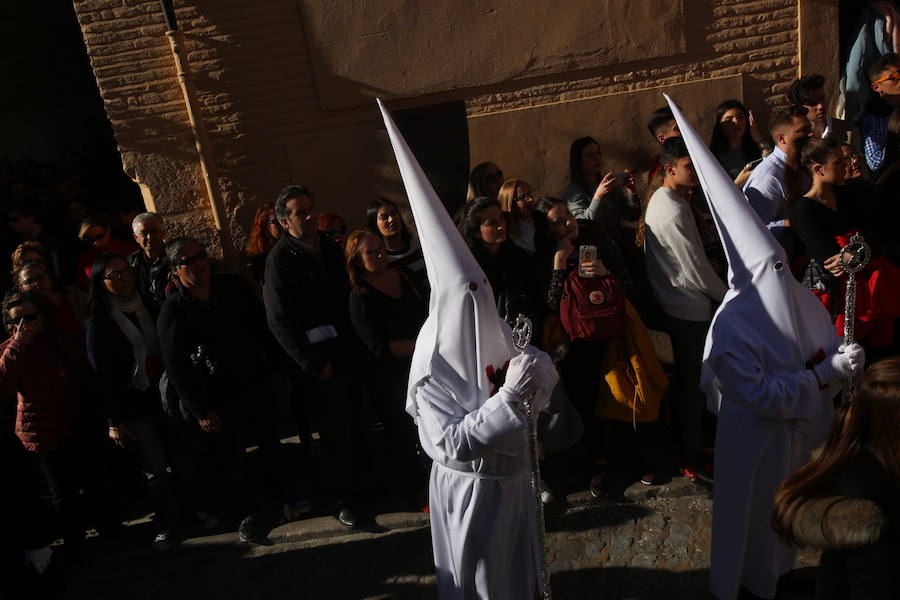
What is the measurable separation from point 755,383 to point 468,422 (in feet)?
3.90

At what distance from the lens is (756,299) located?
11.3 ft

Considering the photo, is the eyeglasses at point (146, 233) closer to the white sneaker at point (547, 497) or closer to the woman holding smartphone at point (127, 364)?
the woman holding smartphone at point (127, 364)

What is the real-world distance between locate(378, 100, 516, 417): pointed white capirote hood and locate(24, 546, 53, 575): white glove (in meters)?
2.58

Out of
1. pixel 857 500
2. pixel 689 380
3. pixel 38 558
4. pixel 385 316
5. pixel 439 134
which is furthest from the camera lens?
pixel 439 134

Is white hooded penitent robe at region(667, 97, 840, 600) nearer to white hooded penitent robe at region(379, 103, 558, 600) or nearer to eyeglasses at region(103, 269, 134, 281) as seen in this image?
white hooded penitent robe at region(379, 103, 558, 600)

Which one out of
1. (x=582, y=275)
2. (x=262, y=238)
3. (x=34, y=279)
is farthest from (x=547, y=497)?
(x=34, y=279)

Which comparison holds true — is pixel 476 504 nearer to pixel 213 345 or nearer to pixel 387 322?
pixel 387 322

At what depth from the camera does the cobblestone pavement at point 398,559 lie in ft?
14.5

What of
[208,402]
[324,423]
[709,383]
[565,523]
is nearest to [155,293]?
[208,402]

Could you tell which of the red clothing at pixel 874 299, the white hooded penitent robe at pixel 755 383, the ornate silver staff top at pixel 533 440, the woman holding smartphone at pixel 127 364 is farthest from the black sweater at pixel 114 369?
the red clothing at pixel 874 299

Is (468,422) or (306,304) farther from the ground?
(306,304)

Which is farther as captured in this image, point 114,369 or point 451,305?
point 114,369

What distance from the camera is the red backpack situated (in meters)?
4.93

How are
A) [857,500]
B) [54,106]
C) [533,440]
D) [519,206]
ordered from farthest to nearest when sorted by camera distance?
[54,106]
[519,206]
[533,440]
[857,500]
